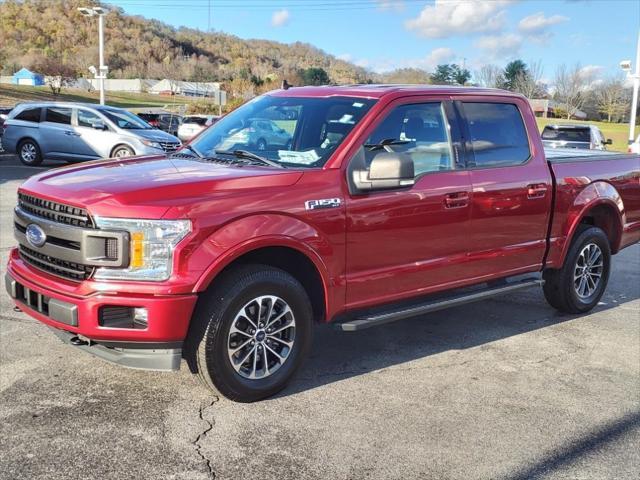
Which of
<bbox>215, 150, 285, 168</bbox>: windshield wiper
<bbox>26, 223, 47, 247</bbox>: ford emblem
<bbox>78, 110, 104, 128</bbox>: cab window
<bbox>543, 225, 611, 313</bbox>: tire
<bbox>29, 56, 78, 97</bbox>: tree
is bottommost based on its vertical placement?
<bbox>543, 225, 611, 313</bbox>: tire

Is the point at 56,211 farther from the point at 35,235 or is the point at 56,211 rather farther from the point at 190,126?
the point at 190,126

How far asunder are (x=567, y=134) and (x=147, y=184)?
17.1 metres

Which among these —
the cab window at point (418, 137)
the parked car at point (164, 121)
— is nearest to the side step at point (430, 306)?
the cab window at point (418, 137)

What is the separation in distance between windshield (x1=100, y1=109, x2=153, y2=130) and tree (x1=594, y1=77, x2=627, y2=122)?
209 ft

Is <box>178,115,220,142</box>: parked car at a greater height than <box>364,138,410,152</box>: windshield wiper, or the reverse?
<box>364,138,410,152</box>: windshield wiper

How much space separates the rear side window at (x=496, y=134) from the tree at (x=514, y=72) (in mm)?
63547

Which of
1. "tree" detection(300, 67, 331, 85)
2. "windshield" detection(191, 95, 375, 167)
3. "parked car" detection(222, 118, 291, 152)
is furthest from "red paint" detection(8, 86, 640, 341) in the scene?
"tree" detection(300, 67, 331, 85)

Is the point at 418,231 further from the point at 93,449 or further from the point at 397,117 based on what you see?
the point at 93,449

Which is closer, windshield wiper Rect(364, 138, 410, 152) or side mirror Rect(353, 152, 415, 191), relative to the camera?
side mirror Rect(353, 152, 415, 191)

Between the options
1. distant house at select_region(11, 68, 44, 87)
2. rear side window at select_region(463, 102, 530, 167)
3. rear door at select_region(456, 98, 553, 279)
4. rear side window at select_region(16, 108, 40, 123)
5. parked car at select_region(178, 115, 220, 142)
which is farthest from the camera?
distant house at select_region(11, 68, 44, 87)

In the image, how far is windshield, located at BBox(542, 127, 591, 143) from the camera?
59.6 feet

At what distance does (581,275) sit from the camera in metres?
6.29

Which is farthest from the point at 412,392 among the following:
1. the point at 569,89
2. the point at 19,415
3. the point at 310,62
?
the point at 310,62

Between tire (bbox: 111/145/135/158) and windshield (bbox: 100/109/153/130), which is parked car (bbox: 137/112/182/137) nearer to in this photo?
windshield (bbox: 100/109/153/130)
